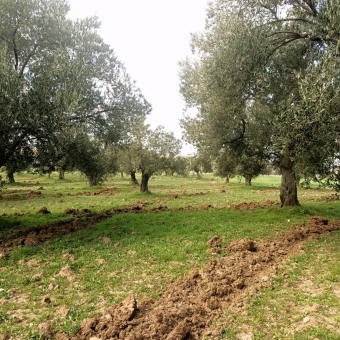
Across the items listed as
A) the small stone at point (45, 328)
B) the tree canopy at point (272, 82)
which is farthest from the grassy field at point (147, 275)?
the tree canopy at point (272, 82)

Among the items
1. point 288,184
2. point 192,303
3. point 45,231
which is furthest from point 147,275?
point 288,184

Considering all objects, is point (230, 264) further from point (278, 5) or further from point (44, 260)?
point (278, 5)

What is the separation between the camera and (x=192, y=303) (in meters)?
7.37

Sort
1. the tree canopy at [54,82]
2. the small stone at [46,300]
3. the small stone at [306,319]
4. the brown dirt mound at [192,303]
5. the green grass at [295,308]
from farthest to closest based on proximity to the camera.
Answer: the tree canopy at [54,82], the small stone at [46,300], the small stone at [306,319], the brown dirt mound at [192,303], the green grass at [295,308]

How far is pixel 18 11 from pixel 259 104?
16073 millimetres

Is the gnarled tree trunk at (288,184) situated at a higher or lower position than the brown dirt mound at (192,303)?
higher

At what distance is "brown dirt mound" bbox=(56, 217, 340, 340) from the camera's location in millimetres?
6141

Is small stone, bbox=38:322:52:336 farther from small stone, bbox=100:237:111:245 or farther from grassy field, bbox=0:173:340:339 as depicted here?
small stone, bbox=100:237:111:245

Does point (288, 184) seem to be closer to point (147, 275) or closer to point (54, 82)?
point (147, 275)

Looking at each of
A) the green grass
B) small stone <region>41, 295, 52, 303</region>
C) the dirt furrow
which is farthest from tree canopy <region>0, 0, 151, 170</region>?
the green grass

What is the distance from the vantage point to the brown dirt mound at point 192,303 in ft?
20.1

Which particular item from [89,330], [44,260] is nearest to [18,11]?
[44,260]

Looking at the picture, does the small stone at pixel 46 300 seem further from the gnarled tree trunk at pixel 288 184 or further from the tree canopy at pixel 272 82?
the gnarled tree trunk at pixel 288 184

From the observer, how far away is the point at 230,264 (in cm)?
995
